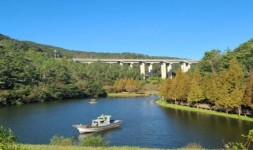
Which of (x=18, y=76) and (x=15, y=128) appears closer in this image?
(x=15, y=128)

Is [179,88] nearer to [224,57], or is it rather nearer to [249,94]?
[224,57]

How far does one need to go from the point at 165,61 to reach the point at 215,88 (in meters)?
99.9

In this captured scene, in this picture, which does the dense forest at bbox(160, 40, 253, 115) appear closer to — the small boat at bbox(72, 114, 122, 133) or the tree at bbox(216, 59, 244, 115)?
the tree at bbox(216, 59, 244, 115)

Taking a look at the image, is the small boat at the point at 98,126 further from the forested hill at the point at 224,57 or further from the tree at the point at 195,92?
the forested hill at the point at 224,57

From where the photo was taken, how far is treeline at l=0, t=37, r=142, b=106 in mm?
84350

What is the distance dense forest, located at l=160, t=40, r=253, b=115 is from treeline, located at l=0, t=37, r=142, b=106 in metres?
31.2

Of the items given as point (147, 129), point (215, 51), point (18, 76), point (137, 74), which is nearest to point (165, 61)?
point (137, 74)

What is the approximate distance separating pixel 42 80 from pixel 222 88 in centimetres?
5979

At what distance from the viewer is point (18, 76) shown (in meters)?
90.5

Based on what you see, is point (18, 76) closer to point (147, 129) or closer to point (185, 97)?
point (185, 97)

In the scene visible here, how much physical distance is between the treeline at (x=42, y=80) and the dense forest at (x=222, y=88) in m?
31.2

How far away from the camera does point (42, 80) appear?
99.6m

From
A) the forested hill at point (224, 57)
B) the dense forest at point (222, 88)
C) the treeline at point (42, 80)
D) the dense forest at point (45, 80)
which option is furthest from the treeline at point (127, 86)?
the dense forest at point (222, 88)

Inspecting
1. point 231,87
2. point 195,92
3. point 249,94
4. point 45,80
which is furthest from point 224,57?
point 45,80
